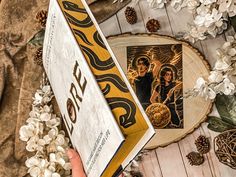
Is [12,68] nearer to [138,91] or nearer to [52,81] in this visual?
[52,81]

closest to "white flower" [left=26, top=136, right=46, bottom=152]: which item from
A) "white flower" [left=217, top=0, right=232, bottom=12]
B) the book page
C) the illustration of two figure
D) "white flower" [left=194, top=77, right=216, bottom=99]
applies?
the book page

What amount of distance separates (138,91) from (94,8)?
19 cm

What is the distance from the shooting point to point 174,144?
36.1 inches

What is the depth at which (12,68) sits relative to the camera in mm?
968

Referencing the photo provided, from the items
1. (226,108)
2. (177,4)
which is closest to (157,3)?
(177,4)

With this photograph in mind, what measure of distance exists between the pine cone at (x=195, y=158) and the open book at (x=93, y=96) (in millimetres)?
230

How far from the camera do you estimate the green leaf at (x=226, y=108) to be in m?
0.91

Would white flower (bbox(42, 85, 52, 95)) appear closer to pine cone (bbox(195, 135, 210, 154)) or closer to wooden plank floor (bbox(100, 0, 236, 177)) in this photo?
wooden plank floor (bbox(100, 0, 236, 177))

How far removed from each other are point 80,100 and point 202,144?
30 cm

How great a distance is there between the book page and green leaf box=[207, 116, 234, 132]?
268 mm

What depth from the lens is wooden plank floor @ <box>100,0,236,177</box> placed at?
91cm

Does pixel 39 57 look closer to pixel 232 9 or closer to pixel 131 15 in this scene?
pixel 131 15

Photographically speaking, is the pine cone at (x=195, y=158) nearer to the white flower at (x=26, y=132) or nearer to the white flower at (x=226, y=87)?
the white flower at (x=226, y=87)

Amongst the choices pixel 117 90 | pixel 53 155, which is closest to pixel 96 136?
pixel 117 90
